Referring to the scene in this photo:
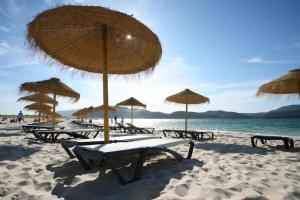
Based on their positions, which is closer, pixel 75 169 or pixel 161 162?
pixel 75 169

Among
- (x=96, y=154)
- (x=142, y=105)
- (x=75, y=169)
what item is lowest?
(x=75, y=169)

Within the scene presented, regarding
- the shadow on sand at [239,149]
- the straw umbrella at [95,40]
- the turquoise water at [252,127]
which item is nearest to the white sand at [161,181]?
the straw umbrella at [95,40]

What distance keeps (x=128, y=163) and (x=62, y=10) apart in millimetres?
2730

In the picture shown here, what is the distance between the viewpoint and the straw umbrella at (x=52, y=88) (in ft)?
32.0

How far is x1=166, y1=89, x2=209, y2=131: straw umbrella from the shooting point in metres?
11.3

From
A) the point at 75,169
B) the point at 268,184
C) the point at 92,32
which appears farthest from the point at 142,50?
the point at 268,184

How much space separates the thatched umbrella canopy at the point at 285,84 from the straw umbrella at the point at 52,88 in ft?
24.7

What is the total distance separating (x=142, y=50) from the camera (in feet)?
16.0

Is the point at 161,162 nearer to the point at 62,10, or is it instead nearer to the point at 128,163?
the point at 128,163

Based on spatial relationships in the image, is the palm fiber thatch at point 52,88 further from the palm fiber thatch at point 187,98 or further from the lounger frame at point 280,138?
the lounger frame at point 280,138

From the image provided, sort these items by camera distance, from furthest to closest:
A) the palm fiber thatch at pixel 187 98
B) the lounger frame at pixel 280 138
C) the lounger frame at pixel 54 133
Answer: the palm fiber thatch at pixel 187 98
the lounger frame at pixel 54 133
the lounger frame at pixel 280 138

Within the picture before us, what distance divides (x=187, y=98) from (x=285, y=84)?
15.3ft

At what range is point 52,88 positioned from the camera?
982cm

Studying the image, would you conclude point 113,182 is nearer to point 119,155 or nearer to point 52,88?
point 119,155
